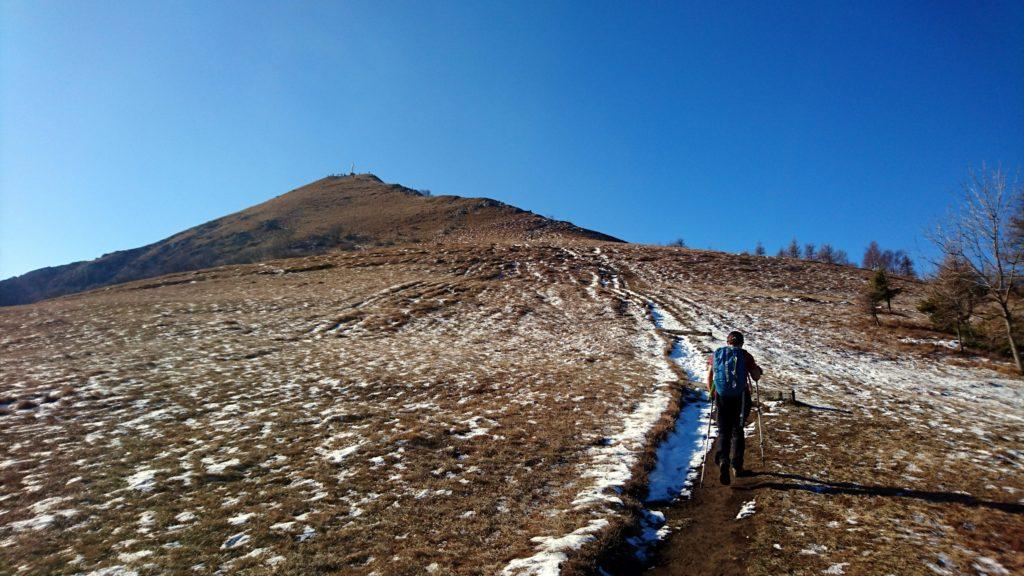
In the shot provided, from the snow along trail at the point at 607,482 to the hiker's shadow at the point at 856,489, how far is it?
91.0 inches

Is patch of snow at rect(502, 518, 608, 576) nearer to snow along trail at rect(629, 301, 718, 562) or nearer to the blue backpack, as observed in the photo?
snow along trail at rect(629, 301, 718, 562)

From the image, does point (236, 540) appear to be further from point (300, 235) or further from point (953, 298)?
point (300, 235)

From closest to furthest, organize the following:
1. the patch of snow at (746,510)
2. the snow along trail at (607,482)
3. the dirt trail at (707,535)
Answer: the snow along trail at (607,482) < the dirt trail at (707,535) < the patch of snow at (746,510)

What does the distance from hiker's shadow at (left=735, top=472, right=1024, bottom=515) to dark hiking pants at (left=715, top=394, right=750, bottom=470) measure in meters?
0.52

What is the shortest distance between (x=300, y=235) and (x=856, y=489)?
8356 centimetres

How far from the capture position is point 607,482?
816cm

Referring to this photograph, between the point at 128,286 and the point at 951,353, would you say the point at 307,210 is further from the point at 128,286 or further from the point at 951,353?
the point at 951,353

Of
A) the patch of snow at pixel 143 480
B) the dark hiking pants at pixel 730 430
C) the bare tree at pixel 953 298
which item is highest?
the bare tree at pixel 953 298

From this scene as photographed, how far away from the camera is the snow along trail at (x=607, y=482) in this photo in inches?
223

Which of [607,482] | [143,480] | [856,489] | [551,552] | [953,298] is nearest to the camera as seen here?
[551,552]

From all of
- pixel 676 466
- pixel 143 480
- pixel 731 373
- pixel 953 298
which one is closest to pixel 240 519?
pixel 143 480

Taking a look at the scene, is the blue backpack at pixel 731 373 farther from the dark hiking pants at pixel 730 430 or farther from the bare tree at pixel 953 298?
the bare tree at pixel 953 298

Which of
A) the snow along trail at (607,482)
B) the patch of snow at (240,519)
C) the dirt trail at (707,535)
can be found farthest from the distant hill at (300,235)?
the patch of snow at (240,519)

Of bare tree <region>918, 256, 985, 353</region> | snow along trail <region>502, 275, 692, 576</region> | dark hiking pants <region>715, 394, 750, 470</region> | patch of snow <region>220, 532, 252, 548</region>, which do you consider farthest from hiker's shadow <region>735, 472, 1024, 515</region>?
bare tree <region>918, 256, 985, 353</region>
